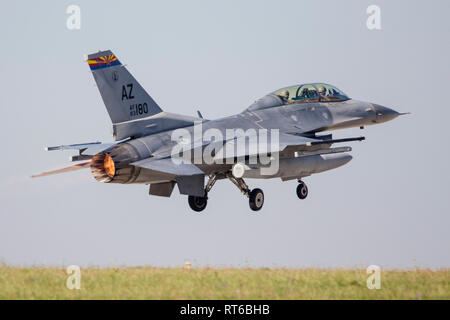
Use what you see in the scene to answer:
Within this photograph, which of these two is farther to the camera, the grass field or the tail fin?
the tail fin

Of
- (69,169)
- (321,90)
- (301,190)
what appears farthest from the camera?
(321,90)

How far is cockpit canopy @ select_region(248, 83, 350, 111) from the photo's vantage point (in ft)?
69.8

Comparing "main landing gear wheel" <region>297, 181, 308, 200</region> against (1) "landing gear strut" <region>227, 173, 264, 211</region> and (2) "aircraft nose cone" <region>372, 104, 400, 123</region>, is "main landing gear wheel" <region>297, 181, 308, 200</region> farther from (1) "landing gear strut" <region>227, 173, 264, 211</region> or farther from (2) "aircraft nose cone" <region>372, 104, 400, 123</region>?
(2) "aircraft nose cone" <region>372, 104, 400, 123</region>

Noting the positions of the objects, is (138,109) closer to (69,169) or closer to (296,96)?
(69,169)

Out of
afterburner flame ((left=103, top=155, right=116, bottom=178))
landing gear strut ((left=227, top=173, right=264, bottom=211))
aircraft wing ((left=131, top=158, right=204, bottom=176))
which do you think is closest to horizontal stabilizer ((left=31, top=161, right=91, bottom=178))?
afterburner flame ((left=103, top=155, right=116, bottom=178))

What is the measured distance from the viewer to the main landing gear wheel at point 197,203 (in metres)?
20.5

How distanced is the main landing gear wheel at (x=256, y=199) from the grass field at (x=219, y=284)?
5471 mm

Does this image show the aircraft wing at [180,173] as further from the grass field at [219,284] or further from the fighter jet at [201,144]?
the grass field at [219,284]

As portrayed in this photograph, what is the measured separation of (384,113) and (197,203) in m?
6.38

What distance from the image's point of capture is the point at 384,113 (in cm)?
2258

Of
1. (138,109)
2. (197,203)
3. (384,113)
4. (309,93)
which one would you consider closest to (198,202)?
(197,203)

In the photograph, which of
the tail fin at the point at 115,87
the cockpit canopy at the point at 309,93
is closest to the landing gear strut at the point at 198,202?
the tail fin at the point at 115,87
